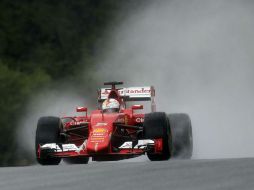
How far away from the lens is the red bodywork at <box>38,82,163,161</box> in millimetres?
19094

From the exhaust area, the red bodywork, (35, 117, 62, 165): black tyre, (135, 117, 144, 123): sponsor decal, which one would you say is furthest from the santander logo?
the exhaust area

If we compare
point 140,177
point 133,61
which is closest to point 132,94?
point 140,177

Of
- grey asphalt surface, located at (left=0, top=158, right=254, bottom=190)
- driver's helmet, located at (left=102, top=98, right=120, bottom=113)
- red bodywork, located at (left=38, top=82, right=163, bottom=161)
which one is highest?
driver's helmet, located at (left=102, top=98, right=120, bottom=113)

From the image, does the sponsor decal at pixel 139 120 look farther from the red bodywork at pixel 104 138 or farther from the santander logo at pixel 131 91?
the santander logo at pixel 131 91

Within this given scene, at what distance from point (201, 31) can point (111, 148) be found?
25970 mm

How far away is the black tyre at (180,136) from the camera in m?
21.5

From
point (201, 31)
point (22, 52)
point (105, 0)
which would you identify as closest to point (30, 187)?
point (201, 31)

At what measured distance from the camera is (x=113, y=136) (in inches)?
782

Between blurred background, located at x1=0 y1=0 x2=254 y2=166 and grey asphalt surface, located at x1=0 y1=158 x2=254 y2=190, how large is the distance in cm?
965

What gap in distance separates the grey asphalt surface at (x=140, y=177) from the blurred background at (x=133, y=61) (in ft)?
31.6

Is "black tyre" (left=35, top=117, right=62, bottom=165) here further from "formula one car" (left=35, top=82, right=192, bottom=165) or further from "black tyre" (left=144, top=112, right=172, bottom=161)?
"black tyre" (left=144, top=112, right=172, bottom=161)

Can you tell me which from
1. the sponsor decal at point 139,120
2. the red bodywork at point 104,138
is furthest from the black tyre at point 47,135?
the sponsor decal at point 139,120

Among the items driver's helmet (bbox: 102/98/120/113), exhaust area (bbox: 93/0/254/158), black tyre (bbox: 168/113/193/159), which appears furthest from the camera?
exhaust area (bbox: 93/0/254/158)

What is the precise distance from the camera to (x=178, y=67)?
1558 inches
